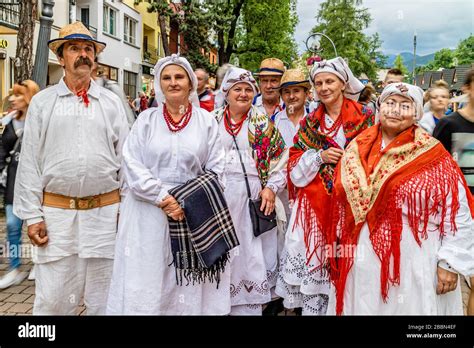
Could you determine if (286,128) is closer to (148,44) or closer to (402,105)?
(402,105)

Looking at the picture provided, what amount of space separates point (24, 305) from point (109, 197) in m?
1.67

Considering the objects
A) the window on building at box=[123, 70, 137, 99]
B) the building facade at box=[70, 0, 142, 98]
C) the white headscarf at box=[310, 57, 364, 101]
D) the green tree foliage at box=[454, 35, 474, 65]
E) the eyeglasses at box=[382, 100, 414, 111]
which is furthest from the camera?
the window on building at box=[123, 70, 137, 99]

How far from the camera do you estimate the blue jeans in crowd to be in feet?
14.4

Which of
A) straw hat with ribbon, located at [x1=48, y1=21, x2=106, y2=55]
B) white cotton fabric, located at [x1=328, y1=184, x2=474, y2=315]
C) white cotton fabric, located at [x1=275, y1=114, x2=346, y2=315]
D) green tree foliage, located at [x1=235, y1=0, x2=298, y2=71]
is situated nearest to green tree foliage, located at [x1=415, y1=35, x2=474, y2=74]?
white cotton fabric, located at [x1=275, y1=114, x2=346, y2=315]

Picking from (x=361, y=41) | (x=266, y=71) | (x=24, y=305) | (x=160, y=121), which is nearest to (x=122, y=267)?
(x=160, y=121)

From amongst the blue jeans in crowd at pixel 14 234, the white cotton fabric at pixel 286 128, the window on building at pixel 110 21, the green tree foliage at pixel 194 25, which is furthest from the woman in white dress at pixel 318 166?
the green tree foliage at pixel 194 25

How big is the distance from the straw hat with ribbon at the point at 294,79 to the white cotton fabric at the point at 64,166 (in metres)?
1.99

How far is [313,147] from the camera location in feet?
11.4

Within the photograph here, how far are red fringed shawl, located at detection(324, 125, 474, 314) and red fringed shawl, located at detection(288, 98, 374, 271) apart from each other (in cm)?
58

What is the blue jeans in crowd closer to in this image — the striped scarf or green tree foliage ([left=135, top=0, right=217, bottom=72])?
the striped scarf

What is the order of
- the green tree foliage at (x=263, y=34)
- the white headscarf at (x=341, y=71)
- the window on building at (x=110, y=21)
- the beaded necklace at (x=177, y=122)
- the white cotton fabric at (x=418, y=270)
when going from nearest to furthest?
the white cotton fabric at (x=418, y=270), the beaded necklace at (x=177, y=122), the white headscarf at (x=341, y=71), the window on building at (x=110, y=21), the green tree foliage at (x=263, y=34)

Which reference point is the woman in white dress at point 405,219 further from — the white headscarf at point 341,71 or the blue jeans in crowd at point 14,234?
the blue jeans in crowd at point 14,234

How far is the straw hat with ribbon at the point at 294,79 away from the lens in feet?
14.3
